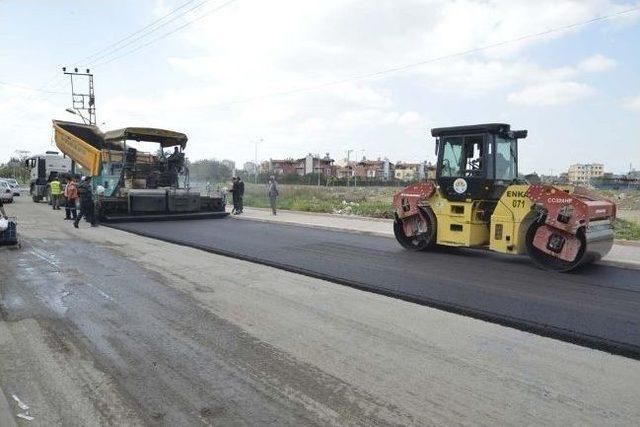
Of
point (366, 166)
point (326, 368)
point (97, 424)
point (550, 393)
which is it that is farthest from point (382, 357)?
point (366, 166)

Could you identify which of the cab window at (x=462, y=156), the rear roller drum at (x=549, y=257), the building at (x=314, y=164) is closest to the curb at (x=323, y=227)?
the cab window at (x=462, y=156)

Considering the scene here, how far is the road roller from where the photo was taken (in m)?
8.18

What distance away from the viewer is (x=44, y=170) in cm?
2669

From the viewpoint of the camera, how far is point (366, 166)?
114 m

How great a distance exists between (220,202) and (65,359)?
46.7ft

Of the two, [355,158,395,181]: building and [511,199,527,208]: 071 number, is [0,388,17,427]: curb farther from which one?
[355,158,395,181]: building

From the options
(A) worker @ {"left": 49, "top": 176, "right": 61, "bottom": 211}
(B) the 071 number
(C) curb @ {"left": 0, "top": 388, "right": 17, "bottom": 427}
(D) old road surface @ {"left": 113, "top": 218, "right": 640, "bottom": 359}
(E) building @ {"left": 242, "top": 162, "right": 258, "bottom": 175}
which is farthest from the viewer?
(E) building @ {"left": 242, "top": 162, "right": 258, "bottom": 175}

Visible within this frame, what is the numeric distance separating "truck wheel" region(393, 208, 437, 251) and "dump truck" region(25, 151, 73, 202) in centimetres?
2093

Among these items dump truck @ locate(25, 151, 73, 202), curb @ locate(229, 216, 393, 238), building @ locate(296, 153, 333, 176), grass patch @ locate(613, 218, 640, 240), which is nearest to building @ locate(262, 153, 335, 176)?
building @ locate(296, 153, 333, 176)

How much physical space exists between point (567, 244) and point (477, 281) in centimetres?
183

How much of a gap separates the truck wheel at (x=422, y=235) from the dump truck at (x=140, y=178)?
8.33 metres

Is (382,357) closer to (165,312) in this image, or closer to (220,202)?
(165,312)

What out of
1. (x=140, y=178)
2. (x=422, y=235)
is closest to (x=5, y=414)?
(x=422, y=235)

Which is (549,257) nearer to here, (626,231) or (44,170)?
(626,231)
